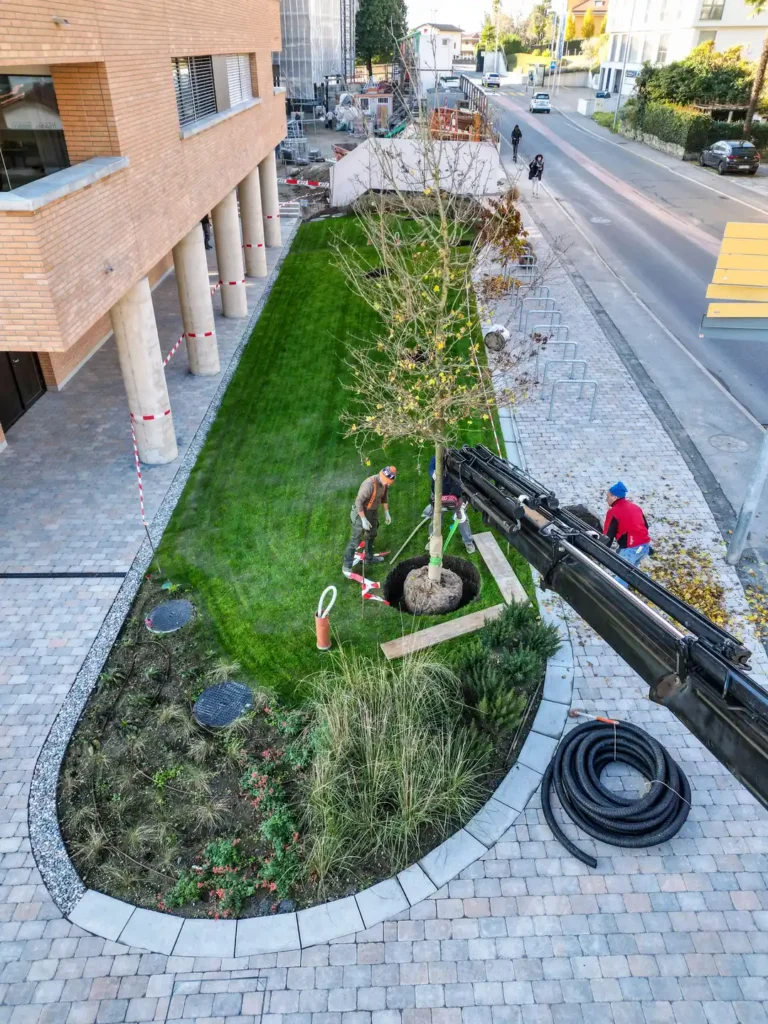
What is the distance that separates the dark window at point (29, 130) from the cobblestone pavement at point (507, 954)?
7338mm

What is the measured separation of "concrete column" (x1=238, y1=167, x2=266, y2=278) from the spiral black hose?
17267mm

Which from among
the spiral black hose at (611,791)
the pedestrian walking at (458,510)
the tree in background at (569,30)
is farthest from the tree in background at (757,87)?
the tree in background at (569,30)

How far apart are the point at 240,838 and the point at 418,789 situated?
1665 mm

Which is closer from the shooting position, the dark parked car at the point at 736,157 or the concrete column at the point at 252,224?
the concrete column at the point at 252,224

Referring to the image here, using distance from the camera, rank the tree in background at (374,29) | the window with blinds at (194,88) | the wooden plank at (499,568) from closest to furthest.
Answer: the wooden plank at (499,568)
the window with blinds at (194,88)
the tree in background at (374,29)

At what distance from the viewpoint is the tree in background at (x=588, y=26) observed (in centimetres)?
8132

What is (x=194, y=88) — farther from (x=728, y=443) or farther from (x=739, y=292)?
(x=728, y=443)

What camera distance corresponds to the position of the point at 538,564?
20.2 ft

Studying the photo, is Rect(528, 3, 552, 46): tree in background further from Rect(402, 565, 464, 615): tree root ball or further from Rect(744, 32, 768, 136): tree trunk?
Rect(402, 565, 464, 615): tree root ball

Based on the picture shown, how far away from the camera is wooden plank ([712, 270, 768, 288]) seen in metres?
8.87

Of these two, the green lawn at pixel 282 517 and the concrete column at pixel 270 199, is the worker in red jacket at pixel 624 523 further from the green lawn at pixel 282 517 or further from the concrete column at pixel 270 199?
the concrete column at pixel 270 199

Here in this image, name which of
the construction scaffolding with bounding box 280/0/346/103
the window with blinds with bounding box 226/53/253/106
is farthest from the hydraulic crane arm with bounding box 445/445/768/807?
the construction scaffolding with bounding box 280/0/346/103

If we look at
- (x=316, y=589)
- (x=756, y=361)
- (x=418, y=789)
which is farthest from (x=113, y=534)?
(x=756, y=361)

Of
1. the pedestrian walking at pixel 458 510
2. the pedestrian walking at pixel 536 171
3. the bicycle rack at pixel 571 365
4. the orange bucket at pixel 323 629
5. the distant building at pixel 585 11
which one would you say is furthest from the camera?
the distant building at pixel 585 11
